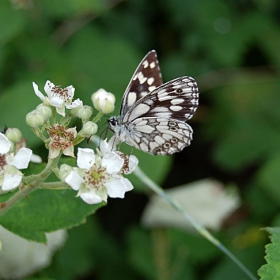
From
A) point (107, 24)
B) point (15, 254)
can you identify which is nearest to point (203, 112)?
point (107, 24)

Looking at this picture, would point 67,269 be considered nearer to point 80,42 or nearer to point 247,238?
point 247,238

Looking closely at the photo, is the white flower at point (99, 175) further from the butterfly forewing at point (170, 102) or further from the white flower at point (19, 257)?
the white flower at point (19, 257)

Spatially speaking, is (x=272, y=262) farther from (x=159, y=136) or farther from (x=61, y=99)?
(x=61, y=99)

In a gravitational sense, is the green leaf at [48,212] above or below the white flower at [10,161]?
below

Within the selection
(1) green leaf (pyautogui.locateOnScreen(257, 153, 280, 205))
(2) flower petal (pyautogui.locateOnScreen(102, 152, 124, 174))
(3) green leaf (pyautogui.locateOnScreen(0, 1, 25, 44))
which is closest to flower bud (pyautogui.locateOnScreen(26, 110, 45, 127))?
(2) flower petal (pyautogui.locateOnScreen(102, 152, 124, 174))

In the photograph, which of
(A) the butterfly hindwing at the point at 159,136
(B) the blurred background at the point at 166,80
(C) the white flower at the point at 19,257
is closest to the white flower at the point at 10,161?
(A) the butterfly hindwing at the point at 159,136

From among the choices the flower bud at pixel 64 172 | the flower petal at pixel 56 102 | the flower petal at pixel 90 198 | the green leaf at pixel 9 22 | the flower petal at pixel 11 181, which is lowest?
the flower petal at pixel 90 198
